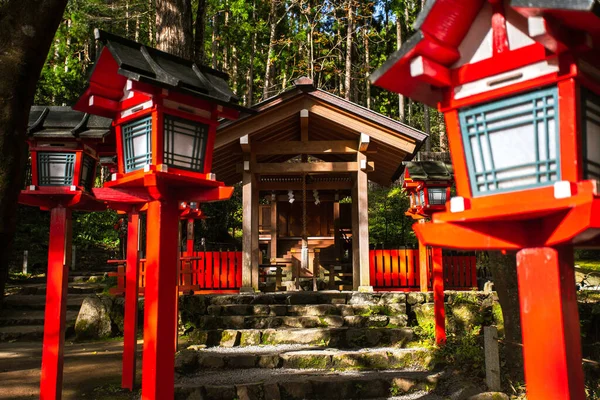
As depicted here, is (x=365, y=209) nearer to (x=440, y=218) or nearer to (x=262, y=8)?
(x=440, y=218)

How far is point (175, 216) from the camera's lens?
4250mm

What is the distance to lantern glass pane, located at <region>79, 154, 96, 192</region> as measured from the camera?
5506 millimetres

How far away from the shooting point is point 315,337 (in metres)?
7.98

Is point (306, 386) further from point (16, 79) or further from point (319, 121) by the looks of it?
point (319, 121)

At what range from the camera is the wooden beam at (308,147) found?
11039mm

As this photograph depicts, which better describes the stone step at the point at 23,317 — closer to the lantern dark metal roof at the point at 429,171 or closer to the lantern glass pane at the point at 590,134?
the lantern dark metal roof at the point at 429,171

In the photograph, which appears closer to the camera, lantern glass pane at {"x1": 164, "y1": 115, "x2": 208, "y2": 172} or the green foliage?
lantern glass pane at {"x1": 164, "y1": 115, "x2": 208, "y2": 172}

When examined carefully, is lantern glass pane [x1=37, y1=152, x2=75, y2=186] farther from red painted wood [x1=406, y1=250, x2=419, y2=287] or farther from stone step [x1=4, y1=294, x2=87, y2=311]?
stone step [x1=4, y1=294, x2=87, y2=311]

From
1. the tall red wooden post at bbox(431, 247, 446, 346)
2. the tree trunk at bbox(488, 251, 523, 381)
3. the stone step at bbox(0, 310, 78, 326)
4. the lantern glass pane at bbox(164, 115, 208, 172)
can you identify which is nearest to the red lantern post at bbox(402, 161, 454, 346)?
the tall red wooden post at bbox(431, 247, 446, 346)

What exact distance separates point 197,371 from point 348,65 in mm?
17377

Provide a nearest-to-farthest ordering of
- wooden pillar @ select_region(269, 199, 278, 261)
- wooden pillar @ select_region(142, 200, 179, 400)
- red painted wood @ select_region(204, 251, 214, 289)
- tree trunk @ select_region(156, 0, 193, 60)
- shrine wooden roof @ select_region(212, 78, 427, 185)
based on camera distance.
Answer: wooden pillar @ select_region(142, 200, 179, 400) → tree trunk @ select_region(156, 0, 193, 60) → shrine wooden roof @ select_region(212, 78, 427, 185) → red painted wood @ select_region(204, 251, 214, 289) → wooden pillar @ select_region(269, 199, 278, 261)

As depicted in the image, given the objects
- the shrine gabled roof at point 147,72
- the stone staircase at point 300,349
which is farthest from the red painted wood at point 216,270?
the shrine gabled roof at point 147,72

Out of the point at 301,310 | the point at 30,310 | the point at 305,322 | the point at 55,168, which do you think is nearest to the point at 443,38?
the point at 55,168

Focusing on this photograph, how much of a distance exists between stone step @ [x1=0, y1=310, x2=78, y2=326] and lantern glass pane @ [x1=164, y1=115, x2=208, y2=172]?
8790 millimetres
